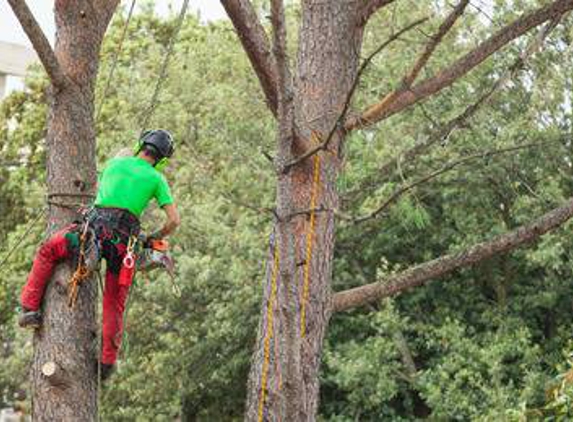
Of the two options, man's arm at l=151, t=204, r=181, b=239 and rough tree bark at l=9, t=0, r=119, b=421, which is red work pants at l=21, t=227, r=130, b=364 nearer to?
rough tree bark at l=9, t=0, r=119, b=421

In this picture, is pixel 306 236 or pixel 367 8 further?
pixel 367 8

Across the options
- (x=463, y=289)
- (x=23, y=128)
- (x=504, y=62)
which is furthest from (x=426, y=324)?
(x=23, y=128)

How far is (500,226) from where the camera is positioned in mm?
12570

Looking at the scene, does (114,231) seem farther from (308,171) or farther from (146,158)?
(308,171)

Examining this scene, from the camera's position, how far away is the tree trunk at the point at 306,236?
4238 mm

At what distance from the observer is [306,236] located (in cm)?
443

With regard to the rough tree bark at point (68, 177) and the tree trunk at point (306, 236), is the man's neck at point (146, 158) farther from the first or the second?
the tree trunk at point (306, 236)

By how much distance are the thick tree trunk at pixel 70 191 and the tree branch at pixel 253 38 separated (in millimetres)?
795

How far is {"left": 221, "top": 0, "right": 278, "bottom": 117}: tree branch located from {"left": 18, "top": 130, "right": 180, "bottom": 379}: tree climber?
2.51 ft

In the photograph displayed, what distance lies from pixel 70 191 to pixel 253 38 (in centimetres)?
106

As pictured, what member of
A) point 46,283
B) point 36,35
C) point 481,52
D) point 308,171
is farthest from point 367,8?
point 46,283

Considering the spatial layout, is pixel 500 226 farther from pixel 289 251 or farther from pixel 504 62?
pixel 289 251

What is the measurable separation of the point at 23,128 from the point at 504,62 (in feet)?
29.6

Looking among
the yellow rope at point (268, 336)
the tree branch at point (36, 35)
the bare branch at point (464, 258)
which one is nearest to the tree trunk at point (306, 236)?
the yellow rope at point (268, 336)
